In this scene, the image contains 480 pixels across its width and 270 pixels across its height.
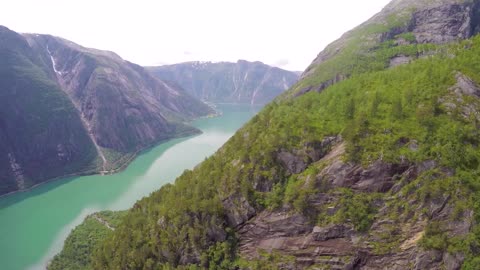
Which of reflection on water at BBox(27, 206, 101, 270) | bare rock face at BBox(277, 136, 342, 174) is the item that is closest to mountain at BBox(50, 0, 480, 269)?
bare rock face at BBox(277, 136, 342, 174)

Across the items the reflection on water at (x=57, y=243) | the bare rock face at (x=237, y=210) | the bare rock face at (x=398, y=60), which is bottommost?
the reflection on water at (x=57, y=243)

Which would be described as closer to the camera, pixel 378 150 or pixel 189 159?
pixel 378 150

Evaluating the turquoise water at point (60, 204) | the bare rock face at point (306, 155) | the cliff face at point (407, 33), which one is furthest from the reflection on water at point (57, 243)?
the cliff face at point (407, 33)

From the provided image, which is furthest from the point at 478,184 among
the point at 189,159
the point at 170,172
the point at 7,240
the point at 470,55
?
the point at 189,159

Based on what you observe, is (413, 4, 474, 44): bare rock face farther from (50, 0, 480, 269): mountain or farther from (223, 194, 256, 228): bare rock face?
(223, 194, 256, 228): bare rock face

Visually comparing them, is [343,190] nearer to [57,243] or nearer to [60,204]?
[57,243]

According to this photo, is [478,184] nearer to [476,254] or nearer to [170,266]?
[476,254]

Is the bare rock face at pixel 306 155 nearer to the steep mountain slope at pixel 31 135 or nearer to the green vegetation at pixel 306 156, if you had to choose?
the green vegetation at pixel 306 156

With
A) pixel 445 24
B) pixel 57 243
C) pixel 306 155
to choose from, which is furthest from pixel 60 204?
pixel 445 24
